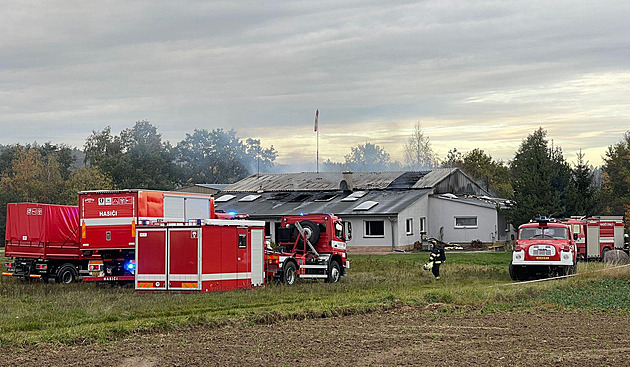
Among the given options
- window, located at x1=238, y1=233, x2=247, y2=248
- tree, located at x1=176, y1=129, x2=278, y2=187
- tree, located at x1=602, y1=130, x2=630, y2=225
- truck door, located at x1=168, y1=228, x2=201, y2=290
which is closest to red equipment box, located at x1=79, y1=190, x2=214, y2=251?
truck door, located at x1=168, y1=228, x2=201, y2=290

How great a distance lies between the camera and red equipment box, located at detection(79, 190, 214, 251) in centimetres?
2694

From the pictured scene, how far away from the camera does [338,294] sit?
22906 mm

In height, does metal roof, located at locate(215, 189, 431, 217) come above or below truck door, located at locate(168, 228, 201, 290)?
above

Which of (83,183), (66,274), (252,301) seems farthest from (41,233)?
(83,183)

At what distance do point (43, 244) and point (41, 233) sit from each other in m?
0.49

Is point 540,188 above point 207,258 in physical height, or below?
above

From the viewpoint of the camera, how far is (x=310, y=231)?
28.7 meters

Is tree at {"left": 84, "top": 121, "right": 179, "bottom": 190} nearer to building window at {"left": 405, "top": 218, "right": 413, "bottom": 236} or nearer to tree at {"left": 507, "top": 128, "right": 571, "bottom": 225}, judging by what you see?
building window at {"left": 405, "top": 218, "right": 413, "bottom": 236}

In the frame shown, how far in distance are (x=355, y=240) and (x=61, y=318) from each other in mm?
38382

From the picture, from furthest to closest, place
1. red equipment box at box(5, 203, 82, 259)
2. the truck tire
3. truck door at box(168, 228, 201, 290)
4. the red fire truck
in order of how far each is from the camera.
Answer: red equipment box at box(5, 203, 82, 259) < the truck tire < the red fire truck < truck door at box(168, 228, 201, 290)

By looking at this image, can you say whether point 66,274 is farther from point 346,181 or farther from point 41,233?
point 346,181

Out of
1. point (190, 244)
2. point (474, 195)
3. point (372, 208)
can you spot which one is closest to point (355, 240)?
point (372, 208)

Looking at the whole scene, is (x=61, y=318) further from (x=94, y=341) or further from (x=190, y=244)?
(x=190, y=244)

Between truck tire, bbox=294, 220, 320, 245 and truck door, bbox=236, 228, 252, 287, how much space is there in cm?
356
